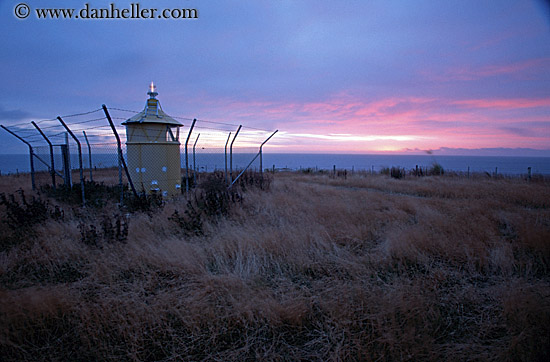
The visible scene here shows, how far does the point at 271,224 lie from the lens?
6242 mm

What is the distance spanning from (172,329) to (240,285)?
0.94 m

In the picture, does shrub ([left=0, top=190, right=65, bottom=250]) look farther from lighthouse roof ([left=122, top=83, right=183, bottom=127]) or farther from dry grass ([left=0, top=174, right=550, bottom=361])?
lighthouse roof ([left=122, top=83, right=183, bottom=127])

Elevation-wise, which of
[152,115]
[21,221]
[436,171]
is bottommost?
[21,221]

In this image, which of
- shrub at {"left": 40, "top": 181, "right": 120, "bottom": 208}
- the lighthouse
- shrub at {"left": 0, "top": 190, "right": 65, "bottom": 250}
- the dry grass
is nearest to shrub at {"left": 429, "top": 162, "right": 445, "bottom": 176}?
the dry grass

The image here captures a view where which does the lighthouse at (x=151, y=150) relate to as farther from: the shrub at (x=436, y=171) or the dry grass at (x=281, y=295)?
the shrub at (x=436, y=171)

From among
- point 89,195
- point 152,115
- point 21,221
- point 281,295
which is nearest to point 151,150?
point 152,115

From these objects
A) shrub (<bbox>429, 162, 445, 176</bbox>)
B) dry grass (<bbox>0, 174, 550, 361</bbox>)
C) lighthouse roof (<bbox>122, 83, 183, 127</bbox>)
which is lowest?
dry grass (<bbox>0, 174, 550, 361</bbox>)

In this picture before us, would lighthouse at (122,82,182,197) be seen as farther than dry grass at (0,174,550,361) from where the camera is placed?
Yes

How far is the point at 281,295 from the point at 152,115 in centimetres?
916

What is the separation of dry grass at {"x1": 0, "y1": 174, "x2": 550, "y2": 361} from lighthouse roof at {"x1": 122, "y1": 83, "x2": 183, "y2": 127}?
520cm

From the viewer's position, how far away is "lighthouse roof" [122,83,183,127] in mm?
9680

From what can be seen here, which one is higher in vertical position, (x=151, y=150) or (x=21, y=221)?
(x=151, y=150)

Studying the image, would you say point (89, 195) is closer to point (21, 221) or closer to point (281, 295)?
point (21, 221)

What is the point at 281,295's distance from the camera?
3223mm
